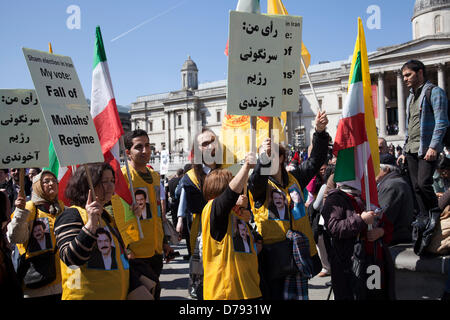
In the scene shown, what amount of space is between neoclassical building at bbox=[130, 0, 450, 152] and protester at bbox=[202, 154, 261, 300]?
83.0ft

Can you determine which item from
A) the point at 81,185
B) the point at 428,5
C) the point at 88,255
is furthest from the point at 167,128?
the point at 88,255

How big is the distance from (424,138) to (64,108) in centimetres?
331

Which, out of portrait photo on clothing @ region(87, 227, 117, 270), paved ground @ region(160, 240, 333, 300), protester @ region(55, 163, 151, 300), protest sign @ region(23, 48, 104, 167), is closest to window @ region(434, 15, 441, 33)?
paved ground @ region(160, 240, 333, 300)

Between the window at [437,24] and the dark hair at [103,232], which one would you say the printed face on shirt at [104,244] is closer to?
the dark hair at [103,232]

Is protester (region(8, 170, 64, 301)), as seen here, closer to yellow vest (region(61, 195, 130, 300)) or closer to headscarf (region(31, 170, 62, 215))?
headscarf (region(31, 170, 62, 215))

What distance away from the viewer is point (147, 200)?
13.0 ft

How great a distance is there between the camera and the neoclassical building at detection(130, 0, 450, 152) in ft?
133

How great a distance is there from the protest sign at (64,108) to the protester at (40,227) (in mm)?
765

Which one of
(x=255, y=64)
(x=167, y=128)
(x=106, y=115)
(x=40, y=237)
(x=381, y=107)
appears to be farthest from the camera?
(x=167, y=128)

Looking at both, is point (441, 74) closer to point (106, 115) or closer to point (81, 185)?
point (106, 115)

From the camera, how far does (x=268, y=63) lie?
3.15 m
